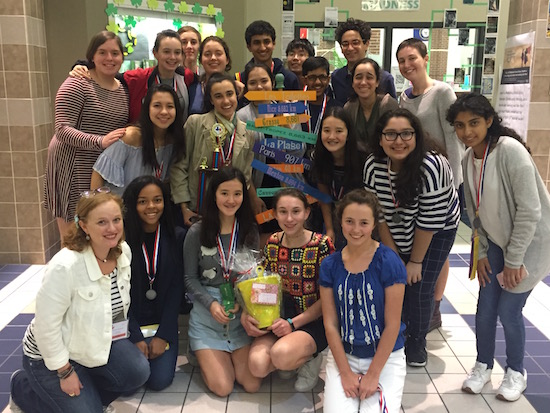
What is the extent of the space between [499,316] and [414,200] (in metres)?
0.73

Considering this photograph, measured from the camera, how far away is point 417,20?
6.66 m

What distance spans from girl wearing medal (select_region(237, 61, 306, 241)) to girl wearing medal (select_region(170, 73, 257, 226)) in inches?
4.5

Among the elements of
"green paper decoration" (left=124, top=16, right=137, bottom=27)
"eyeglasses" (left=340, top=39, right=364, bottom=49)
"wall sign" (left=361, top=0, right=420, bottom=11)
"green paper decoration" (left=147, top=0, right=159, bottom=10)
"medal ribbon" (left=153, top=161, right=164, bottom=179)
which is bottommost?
"medal ribbon" (left=153, top=161, right=164, bottom=179)

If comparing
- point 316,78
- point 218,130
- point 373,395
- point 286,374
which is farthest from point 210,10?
point 373,395

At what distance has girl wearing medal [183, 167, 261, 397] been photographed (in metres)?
2.81

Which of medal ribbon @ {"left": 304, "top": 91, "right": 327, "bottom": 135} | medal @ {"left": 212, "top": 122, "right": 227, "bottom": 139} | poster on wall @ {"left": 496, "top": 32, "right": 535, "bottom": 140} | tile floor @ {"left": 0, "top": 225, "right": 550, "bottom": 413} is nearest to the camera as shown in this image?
tile floor @ {"left": 0, "top": 225, "right": 550, "bottom": 413}

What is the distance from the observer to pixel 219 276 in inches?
117

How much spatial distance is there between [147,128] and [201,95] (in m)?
0.58

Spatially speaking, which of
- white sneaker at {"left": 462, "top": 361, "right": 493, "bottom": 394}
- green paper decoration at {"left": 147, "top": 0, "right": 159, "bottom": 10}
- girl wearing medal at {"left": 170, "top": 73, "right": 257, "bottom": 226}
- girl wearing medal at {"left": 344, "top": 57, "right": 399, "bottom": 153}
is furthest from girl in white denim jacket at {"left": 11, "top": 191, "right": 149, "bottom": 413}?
green paper decoration at {"left": 147, "top": 0, "right": 159, "bottom": 10}

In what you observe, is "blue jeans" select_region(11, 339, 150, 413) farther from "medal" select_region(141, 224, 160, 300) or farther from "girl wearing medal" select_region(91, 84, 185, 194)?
"girl wearing medal" select_region(91, 84, 185, 194)

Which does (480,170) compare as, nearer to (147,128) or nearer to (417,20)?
(147,128)

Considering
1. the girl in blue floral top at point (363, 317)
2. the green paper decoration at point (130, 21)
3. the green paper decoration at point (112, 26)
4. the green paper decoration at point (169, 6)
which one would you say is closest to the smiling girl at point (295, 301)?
the girl in blue floral top at point (363, 317)

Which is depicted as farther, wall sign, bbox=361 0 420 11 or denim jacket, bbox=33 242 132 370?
wall sign, bbox=361 0 420 11

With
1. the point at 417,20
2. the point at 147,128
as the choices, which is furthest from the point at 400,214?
the point at 417,20
